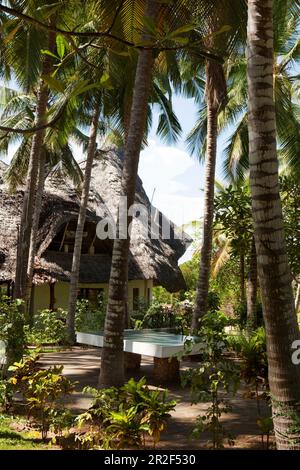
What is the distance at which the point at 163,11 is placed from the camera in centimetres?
754

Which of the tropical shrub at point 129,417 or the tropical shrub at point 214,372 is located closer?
the tropical shrub at point 129,417

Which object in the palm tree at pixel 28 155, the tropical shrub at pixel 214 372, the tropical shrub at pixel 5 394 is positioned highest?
the palm tree at pixel 28 155

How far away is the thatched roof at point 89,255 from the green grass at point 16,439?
1029 cm

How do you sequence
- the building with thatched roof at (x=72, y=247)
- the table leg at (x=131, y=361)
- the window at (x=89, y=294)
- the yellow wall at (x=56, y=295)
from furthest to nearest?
the window at (x=89, y=294) < the yellow wall at (x=56, y=295) < the building with thatched roof at (x=72, y=247) < the table leg at (x=131, y=361)

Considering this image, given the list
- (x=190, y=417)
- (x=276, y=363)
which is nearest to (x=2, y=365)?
(x=190, y=417)

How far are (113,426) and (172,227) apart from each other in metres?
19.7

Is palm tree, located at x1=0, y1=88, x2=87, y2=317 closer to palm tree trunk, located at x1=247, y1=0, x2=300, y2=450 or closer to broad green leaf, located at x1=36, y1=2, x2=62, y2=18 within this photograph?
palm tree trunk, located at x1=247, y1=0, x2=300, y2=450

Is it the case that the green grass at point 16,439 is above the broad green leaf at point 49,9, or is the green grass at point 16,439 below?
below

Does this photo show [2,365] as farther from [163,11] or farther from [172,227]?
[172,227]

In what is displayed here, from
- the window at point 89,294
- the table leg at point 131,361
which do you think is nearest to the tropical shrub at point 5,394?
the table leg at point 131,361

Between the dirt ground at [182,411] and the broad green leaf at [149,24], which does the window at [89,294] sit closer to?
the dirt ground at [182,411]

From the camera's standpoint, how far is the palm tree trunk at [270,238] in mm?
3258

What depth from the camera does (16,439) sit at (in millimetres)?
5266

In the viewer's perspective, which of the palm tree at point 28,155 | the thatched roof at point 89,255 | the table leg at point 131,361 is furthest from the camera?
the thatched roof at point 89,255
